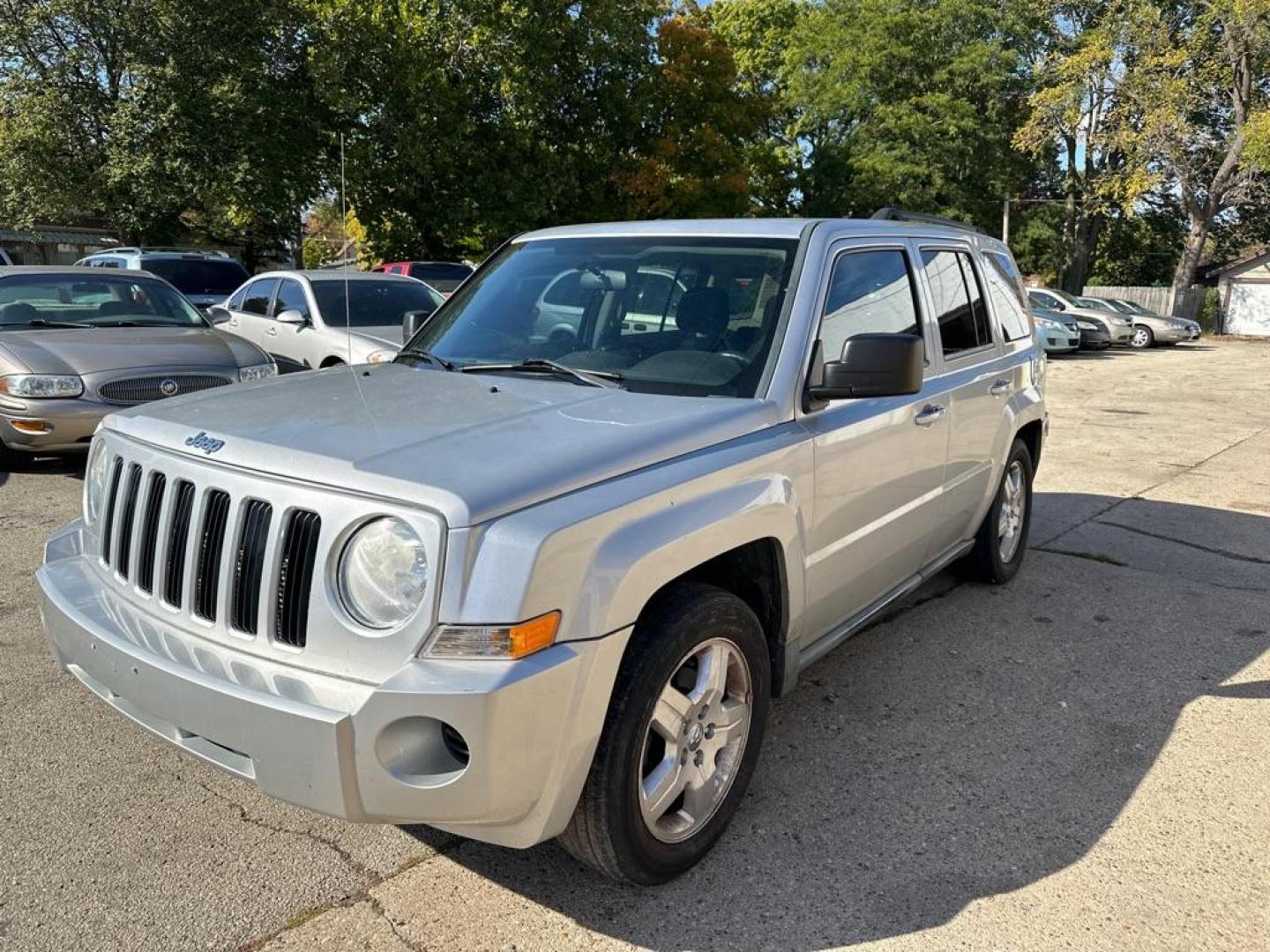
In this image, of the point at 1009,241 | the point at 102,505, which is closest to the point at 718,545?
the point at 102,505

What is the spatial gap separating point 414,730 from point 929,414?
102 inches

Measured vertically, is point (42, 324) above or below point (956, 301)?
below

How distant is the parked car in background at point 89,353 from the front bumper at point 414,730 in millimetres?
4297

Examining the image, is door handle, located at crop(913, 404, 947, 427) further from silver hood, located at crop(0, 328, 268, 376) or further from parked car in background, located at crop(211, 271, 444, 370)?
parked car in background, located at crop(211, 271, 444, 370)

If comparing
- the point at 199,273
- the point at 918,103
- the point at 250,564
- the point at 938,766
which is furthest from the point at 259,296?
the point at 918,103

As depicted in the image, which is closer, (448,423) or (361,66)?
(448,423)

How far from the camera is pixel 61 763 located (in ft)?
10.8

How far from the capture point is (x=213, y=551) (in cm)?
249

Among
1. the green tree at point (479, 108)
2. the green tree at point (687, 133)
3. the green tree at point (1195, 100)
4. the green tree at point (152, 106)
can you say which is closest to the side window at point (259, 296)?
the green tree at point (479, 108)

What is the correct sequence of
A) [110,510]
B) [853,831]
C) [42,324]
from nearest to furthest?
[110,510] → [853,831] → [42,324]

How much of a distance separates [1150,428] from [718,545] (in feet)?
36.2

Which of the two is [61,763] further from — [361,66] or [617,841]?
[361,66]

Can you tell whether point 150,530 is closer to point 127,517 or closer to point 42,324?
point 127,517

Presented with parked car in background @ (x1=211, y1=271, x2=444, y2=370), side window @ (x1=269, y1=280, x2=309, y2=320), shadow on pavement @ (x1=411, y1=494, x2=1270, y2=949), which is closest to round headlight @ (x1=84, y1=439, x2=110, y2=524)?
shadow on pavement @ (x1=411, y1=494, x2=1270, y2=949)
